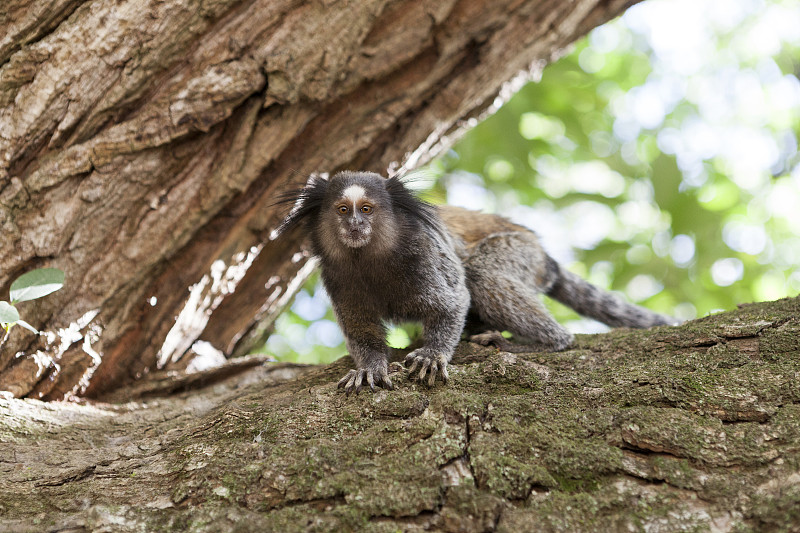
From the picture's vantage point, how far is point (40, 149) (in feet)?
12.4

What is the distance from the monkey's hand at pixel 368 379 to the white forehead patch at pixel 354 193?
1.19 meters

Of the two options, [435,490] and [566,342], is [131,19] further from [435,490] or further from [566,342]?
[566,342]

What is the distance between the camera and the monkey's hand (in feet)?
11.0

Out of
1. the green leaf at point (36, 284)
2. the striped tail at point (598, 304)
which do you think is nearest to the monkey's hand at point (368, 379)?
the green leaf at point (36, 284)

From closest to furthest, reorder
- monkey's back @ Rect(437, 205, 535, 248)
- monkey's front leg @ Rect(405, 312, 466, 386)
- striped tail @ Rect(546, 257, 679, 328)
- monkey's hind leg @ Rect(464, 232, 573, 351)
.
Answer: monkey's front leg @ Rect(405, 312, 466, 386)
monkey's hind leg @ Rect(464, 232, 573, 351)
monkey's back @ Rect(437, 205, 535, 248)
striped tail @ Rect(546, 257, 679, 328)

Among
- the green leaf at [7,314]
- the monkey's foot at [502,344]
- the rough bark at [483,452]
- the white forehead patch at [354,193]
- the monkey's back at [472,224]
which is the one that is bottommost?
the rough bark at [483,452]

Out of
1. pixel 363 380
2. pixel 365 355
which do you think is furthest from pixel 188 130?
pixel 363 380

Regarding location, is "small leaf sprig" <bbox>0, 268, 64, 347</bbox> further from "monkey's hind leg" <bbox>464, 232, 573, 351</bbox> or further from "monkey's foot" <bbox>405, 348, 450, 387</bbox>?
"monkey's hind leg" <bbox>464, 232, 573, 351</bbox>

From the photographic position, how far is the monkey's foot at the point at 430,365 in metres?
3.35

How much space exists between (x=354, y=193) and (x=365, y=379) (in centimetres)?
138

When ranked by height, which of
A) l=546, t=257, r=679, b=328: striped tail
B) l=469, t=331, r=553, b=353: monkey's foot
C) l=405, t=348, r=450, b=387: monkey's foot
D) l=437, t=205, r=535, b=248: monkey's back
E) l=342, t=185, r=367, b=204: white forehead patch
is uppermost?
l=437, t=205, r=535, b=248: monkey's back

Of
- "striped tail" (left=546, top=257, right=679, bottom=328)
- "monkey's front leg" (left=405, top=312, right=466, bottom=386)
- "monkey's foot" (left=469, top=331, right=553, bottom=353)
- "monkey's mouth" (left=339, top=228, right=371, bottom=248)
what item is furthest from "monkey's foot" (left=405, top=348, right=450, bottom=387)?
"striped tail" (left=546, top=257, right=679, bottom=328)

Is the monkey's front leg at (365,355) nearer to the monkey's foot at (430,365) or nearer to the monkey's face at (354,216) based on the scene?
the monkey's foot at (430,365)

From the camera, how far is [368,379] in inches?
138
